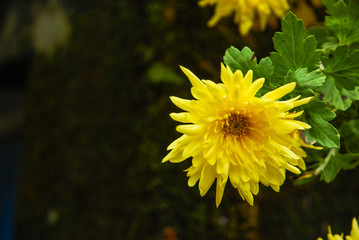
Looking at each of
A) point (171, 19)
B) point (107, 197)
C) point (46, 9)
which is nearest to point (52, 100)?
point (46, 9)

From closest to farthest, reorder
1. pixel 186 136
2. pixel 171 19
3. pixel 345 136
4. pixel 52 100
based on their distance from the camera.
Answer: pixel 186 136, pixel 345 136, pixel 171 19, pixel 52 100

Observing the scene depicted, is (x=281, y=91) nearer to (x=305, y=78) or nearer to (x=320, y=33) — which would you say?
(x=305, y=78)

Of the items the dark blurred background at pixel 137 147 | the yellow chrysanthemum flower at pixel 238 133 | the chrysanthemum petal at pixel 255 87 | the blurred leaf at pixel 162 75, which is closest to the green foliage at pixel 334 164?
the yellow chrysanthemum flower at pixel 238 133

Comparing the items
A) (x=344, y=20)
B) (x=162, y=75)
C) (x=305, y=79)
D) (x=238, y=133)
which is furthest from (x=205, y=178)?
(x=162, y=75)

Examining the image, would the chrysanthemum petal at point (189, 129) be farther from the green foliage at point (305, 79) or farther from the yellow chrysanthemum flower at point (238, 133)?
the green foliage at point (305, 79)

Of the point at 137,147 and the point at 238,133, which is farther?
the point at 137,147

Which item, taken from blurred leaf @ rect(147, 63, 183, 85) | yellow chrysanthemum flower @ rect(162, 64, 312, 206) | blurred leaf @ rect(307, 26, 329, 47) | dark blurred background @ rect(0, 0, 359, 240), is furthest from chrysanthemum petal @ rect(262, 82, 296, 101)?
blurred leaf @ rect(147, 63, 183, 85)

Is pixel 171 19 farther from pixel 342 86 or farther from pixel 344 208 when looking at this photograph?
pixel 342 86
